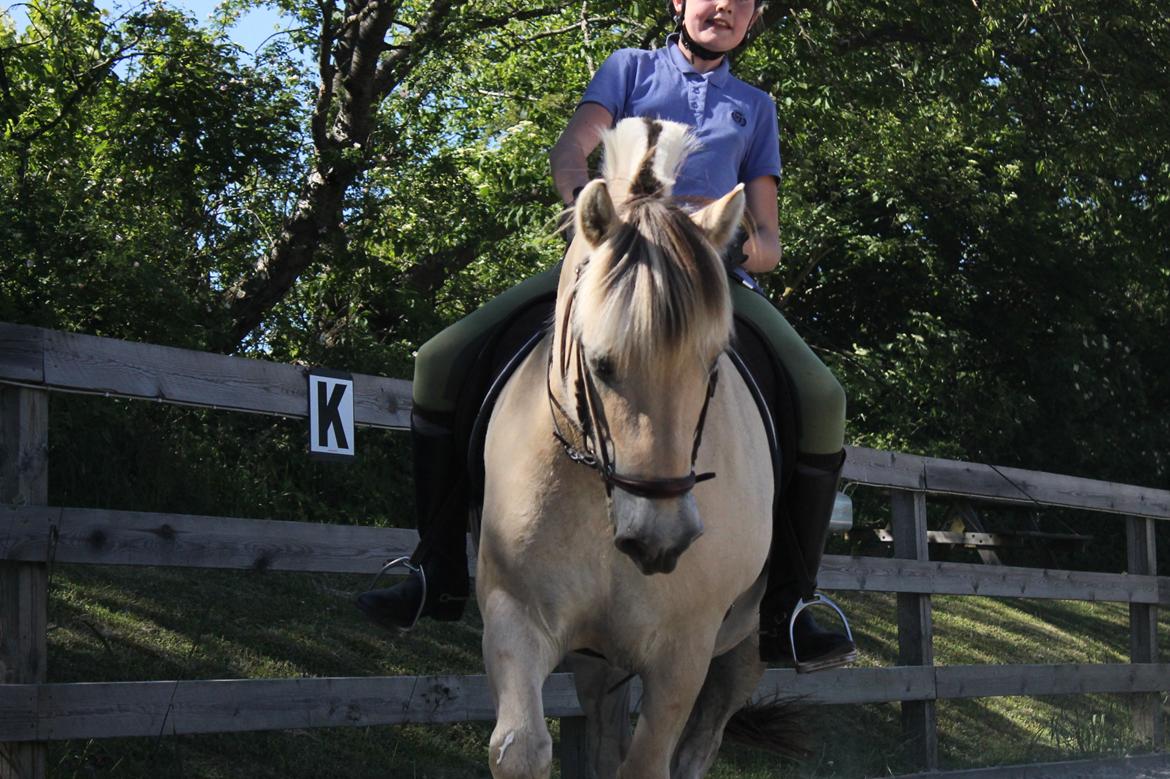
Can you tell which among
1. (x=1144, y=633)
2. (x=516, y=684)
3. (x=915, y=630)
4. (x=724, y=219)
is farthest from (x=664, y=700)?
(x=1144, y=633)

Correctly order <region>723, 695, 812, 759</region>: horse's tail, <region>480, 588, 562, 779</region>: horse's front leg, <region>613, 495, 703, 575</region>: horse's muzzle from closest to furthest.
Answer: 1. <region>613, 495, 703, 575</region>: horse's muzzle
2. <region>480, 588, 562, 779</region>: horse's front leg
3. <region>723, 695, 812, 759</region>: horse's tail

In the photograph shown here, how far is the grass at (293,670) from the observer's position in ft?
21.6

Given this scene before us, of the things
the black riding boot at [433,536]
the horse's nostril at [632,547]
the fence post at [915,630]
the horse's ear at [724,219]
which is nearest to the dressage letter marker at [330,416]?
the black riding boot at [433,536]

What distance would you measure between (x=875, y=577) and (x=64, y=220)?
17.9ft

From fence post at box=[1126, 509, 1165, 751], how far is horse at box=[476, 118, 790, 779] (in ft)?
23.5

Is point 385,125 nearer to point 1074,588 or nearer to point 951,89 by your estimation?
point 951,89

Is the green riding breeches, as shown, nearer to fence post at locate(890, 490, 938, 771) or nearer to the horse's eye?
the horse's eye

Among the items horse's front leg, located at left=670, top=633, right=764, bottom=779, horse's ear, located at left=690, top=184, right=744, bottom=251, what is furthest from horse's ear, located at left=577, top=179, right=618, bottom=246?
horse's front leg, located at left=670, top=633, right=764, bottom=779

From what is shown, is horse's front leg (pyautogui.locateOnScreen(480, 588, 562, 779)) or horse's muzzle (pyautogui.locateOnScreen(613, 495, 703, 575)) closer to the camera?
horse's muzzle (pyautogui.locateOnScreen(613, 495, 703, 575))

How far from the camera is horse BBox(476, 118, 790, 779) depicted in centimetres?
320

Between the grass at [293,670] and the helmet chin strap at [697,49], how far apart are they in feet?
9.68

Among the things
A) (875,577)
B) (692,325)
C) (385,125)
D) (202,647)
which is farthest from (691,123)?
(385,125)

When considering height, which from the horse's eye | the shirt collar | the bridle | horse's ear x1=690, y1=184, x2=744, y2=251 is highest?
the shirt collar

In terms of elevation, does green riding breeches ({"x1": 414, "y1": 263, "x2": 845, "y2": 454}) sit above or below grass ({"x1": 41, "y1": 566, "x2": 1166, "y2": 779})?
above
